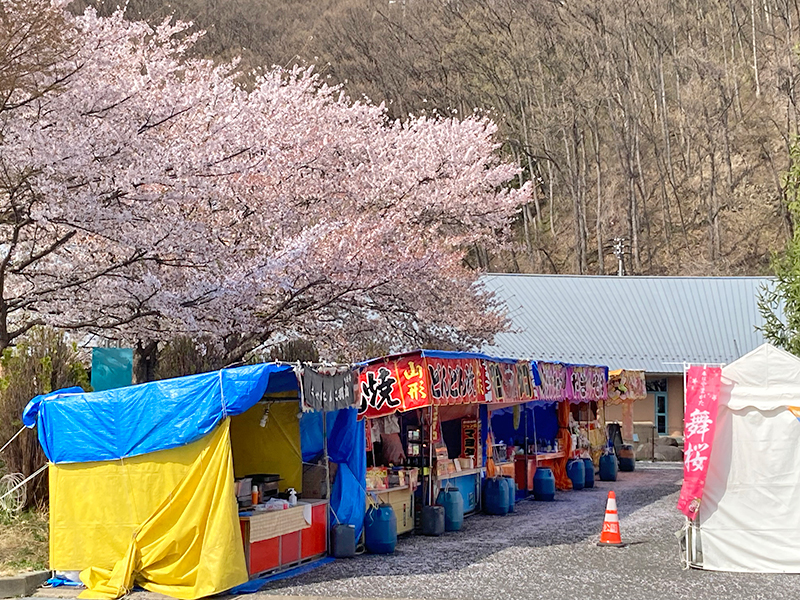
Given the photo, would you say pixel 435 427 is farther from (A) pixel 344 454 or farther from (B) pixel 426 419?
(A) pixel 344 454

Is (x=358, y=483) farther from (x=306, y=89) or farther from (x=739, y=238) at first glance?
(x=739, y=238)

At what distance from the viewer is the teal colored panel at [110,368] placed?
1190 cm

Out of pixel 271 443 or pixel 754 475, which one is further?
pixel 271 443

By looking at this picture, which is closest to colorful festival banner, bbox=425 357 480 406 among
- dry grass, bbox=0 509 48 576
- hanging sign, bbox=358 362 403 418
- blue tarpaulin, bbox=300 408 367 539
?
hanging sign, bbox=358 362 403 418

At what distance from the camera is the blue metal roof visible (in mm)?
30422

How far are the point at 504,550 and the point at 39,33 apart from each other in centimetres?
865

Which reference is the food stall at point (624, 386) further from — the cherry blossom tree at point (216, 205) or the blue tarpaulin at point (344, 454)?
the blue tarpaulin at point (344, 454)

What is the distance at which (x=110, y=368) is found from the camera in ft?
39.2

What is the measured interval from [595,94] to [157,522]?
1976 inches

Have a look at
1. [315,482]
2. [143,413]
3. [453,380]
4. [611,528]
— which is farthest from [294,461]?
[611,528]

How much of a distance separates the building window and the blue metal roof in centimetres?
125

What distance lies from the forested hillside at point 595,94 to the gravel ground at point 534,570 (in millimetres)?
38853

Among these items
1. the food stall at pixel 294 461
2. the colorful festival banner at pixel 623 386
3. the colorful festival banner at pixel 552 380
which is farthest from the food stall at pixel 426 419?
the colorful festival banner at pixel 623 386

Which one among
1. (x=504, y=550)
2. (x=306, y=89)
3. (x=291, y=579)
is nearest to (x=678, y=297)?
(x=306, y=89)
